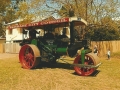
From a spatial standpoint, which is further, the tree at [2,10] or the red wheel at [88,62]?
the tree at [2,10]

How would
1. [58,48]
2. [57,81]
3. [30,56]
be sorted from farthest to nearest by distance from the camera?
1. [30,56]
2. [58,48]
3. [57,81]

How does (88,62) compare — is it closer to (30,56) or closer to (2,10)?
(30,56)

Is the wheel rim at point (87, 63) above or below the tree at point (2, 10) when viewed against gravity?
below

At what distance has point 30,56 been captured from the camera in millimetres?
13000

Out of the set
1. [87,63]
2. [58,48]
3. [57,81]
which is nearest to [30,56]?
[58,48]

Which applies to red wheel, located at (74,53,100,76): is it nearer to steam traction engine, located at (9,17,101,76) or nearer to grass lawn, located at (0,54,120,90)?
steam traction engine, located at (9,17,101,76)

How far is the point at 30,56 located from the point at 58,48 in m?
1.74

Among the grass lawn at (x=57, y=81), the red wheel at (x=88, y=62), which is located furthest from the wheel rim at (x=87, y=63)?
the grass lawn at (x=57, y=81)

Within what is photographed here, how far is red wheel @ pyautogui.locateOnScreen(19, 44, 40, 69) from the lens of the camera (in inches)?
493

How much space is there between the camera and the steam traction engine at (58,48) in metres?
11.0

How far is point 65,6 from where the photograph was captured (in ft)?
77.4

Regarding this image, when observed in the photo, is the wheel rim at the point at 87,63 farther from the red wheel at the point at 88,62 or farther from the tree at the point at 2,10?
Answer: the tree at the point at 2,10

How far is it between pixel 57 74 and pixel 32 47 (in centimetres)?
248

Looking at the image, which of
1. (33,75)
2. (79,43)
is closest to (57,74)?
(33,75)
